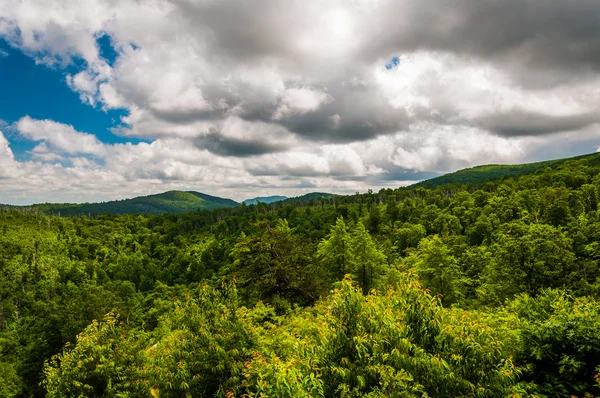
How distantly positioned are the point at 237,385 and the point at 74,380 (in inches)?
350

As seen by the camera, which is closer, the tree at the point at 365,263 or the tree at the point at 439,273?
the tree at the point at 439,273

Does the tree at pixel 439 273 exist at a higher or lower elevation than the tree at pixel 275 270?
lower

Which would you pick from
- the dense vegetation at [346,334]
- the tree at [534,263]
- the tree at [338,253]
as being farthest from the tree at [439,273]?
the tree at [338,253]

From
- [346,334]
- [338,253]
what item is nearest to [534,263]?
[338,253]

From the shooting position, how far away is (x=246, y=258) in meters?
32.2

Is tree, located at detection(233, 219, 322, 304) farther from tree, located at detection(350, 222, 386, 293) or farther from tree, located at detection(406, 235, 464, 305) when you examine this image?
tree, located at detection(406, 235, 464, 305)

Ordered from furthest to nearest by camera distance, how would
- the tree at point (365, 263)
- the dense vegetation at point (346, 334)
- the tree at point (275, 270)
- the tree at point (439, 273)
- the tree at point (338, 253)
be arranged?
the tree at point (338, 253) → the tree at point (365, 263) → the tree at point (439, 273) → the tree at point (275, 270) → the dense vegetation at point (346, 334)

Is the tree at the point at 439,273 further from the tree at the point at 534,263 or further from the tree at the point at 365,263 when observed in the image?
the tree at the point at 365,263

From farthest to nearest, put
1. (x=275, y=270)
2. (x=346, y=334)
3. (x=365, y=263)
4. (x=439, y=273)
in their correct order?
(x=365, y=263) → (x=439, y=273) → (x=275, y=270) → (x=346, y=334)

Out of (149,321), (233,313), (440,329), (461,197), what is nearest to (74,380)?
(233,313)

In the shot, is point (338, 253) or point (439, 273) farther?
point (338, 253)

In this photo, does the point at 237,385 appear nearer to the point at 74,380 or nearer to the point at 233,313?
the point at 233,313

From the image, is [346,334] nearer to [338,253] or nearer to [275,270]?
[275,270]

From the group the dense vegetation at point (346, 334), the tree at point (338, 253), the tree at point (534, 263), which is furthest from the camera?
the tree at point (338, 253)
